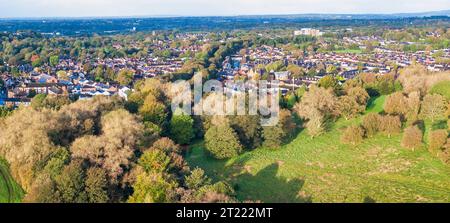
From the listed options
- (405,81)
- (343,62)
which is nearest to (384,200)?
(405,81)

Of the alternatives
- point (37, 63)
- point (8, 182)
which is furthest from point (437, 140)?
point (37, 63)

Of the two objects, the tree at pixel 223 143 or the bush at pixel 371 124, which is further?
the bush at pixel 371 124

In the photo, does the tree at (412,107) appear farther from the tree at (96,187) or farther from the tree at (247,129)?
the tree at (96,187)

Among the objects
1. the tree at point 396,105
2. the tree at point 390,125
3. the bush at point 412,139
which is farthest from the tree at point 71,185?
the tree at point 396,105

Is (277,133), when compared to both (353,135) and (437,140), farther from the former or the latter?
(437,140)
